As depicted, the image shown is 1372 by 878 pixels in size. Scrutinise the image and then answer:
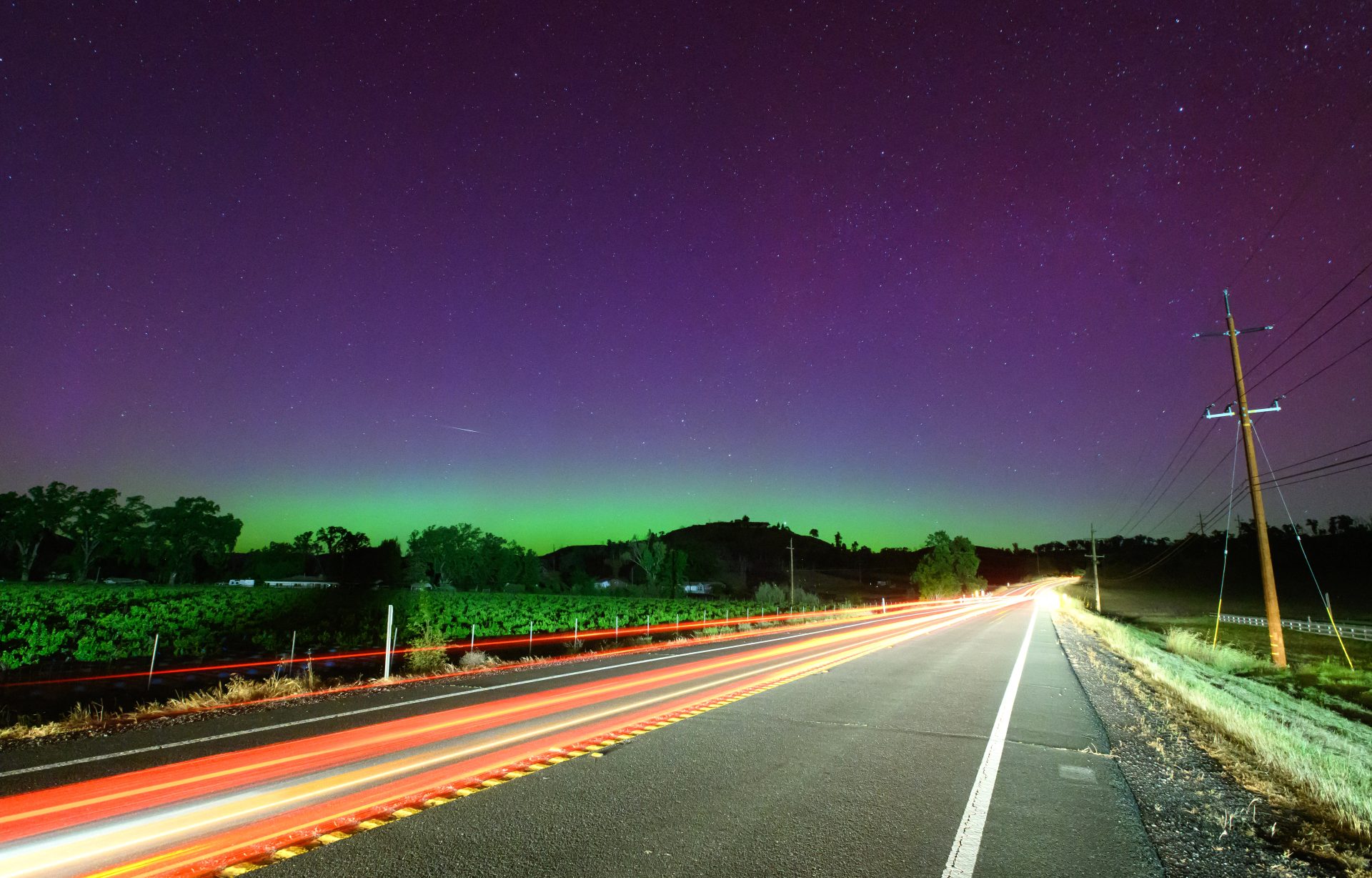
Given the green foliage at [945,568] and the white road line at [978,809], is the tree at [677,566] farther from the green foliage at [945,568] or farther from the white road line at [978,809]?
the white road line at [978,809]

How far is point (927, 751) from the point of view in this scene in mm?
8125

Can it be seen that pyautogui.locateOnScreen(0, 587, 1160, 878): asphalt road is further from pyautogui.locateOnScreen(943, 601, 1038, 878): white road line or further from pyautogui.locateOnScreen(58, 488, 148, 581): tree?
pyautogui.locateOnScreen(58, 488, 148, 581): tree

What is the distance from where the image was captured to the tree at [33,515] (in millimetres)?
76562

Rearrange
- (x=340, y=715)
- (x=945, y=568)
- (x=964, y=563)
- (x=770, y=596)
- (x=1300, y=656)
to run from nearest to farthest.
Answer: (x=340, y=715)
(x=1300, y=656)
(x=770, y=596)
(x=945, y=568)
(x=964, y=563)

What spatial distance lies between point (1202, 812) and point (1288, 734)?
5135 millimetres

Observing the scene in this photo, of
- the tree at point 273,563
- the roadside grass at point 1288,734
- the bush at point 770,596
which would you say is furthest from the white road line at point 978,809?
the tree at point 273,563

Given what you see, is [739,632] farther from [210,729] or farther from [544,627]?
[210,729]

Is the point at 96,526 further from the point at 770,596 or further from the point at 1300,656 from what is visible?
the point at 1300,656

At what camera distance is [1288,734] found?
947 cm

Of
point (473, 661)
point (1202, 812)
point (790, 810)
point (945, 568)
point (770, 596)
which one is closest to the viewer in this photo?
point (790, 810)

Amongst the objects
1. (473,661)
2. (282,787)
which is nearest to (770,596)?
(473,661)

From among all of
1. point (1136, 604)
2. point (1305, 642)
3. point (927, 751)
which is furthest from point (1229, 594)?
point (927, 751)

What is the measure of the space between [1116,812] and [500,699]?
9.17 m

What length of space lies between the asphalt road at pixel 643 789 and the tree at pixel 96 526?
300 feet
